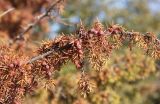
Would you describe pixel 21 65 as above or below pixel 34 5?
below

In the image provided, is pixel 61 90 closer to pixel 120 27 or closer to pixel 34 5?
pixel 120 27

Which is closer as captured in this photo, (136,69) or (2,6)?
(136,69)

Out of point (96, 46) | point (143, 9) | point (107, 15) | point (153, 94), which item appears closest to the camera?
point (96, 46)

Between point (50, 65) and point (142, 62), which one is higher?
point (142, 62)

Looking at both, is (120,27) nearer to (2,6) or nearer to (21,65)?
(21,65)

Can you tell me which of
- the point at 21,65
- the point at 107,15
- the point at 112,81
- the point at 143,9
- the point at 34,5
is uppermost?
the point at 143,9

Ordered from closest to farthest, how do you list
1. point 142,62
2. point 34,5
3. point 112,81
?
point 112,81 → point 142,62 → point 34,5

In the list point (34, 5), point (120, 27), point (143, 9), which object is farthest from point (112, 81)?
point (143, 9)

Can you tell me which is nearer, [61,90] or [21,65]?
[21,65]

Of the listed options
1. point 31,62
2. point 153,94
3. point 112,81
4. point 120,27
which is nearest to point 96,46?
point 120,27
